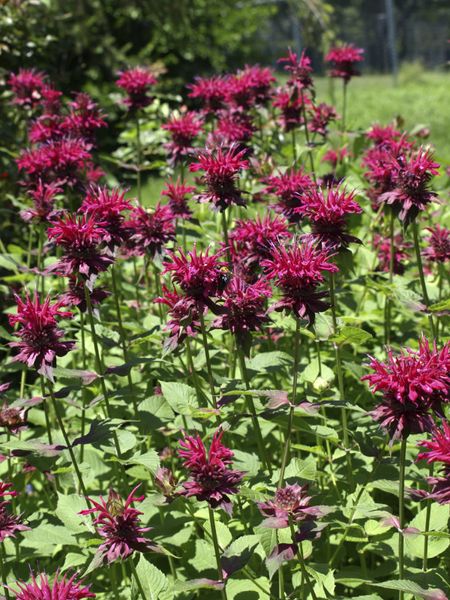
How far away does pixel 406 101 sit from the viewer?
13.9 m

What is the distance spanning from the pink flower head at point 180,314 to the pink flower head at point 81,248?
0.17 m

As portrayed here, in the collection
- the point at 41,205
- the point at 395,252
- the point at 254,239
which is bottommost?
the point at 395,252

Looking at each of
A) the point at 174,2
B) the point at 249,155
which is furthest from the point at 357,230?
the point at 174,2

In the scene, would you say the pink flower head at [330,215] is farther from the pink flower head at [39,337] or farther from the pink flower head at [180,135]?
the pink flower head at [180,135]

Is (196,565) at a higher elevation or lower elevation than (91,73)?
lower

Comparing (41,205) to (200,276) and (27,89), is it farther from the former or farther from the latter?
(27,89)

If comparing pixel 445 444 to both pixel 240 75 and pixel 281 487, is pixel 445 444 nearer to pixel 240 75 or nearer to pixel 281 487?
pixel 281 487

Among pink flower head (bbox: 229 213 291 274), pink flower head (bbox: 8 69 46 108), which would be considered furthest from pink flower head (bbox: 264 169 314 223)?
pink flower head (bbox: 8 69 46 108)

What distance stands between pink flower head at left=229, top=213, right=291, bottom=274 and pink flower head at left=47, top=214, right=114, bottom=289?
38 centimetres

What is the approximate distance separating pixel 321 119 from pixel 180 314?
1.53 meters

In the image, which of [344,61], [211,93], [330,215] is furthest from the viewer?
[344,61]

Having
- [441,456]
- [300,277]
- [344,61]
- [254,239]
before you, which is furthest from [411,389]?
[344,61]

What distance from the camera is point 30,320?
173cm

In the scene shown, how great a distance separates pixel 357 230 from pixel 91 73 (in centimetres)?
554
